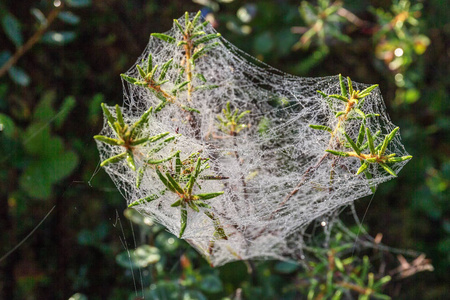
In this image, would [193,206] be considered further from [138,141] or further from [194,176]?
[138,141]

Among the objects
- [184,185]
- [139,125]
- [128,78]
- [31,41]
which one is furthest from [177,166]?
[31,41]

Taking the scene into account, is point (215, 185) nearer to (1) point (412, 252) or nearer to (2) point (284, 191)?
(2) point (284, 191)

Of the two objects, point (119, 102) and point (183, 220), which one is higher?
point (119, 102)

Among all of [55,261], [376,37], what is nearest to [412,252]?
[376,37]

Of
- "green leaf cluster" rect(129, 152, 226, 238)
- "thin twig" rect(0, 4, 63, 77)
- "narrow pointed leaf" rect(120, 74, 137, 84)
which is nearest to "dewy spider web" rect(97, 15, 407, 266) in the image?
"green leaf cluster" rect(129, 152, 226, 238)

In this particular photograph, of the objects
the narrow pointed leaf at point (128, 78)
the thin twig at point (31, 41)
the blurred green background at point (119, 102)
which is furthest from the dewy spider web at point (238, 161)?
the thin twig at point (31, 41)

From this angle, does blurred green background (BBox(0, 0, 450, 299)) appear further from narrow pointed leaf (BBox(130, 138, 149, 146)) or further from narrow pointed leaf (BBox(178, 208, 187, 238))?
narrow pointed leaf (BBox(130, 138, 149, 146))
